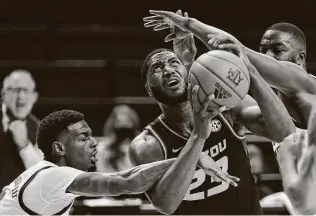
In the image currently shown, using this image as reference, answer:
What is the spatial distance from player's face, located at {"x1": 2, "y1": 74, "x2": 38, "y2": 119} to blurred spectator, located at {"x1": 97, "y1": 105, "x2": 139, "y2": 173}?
85cm

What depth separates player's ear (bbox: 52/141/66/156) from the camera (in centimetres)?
420

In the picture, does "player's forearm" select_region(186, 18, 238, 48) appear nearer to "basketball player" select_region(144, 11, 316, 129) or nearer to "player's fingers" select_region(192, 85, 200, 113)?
"basketball player" select_region(144, 11, 316, 129)

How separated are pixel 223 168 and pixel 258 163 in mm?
2867

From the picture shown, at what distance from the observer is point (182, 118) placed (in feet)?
15.5

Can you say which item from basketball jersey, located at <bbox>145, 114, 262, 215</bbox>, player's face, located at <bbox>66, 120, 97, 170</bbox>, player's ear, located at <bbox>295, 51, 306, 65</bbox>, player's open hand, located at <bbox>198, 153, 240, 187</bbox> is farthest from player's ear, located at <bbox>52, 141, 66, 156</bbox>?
player's ear, located at <bbox>295, 51, 306, 65</bbox>

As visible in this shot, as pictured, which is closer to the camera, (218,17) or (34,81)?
(34,81)

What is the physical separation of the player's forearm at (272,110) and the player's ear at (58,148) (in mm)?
1303

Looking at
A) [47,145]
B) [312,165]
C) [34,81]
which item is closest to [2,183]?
[34,81]

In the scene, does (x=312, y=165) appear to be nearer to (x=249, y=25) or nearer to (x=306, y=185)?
(x=306, y=185)

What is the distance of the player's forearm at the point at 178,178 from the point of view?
147 inches

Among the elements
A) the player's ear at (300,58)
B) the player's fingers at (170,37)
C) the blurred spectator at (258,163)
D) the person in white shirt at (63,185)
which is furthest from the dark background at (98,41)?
the person in white shirt at (63,185)

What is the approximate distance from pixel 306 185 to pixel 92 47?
5560mm

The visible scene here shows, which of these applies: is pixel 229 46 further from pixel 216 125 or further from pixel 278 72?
pixel 216 125

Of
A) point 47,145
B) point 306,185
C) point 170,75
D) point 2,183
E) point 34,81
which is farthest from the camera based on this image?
point 34,81
